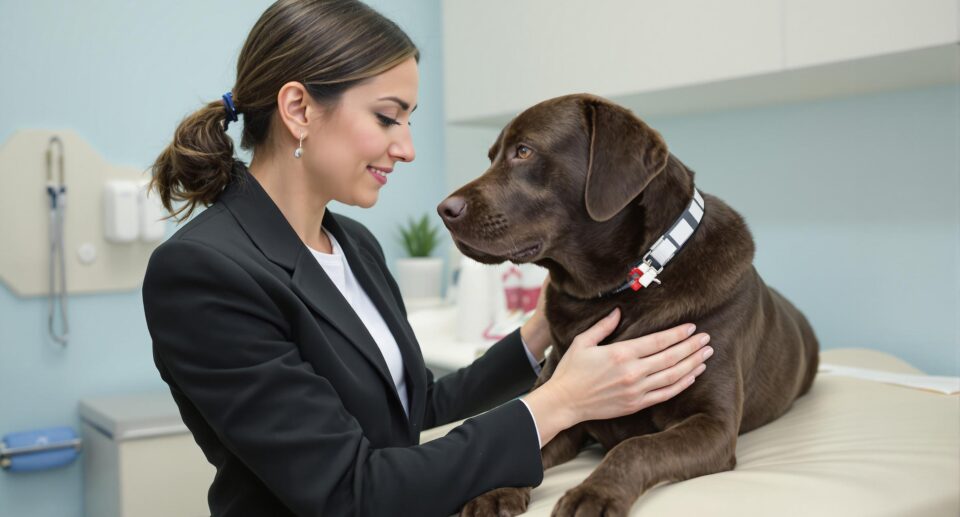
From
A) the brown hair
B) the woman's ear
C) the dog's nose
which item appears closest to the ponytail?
the brown hair

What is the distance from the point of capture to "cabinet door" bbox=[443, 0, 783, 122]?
6.11 ft

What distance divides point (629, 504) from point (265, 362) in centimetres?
50

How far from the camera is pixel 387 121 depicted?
52.4 inches

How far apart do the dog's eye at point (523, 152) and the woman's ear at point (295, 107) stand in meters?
0.33

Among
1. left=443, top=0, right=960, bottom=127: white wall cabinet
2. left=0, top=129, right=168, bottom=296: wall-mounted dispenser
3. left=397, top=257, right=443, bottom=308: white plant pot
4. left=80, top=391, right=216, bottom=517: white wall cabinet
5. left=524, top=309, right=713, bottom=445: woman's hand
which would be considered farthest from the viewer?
left=397, top=257, right=443, bottom=308: white plant pot

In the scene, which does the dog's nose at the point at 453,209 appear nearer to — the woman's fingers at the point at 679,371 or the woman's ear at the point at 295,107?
the woman's ear at the point at 295,107

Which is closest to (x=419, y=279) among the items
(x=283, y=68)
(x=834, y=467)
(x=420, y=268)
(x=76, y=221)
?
(x=420, y=268)

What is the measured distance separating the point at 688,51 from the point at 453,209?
3.11 ft

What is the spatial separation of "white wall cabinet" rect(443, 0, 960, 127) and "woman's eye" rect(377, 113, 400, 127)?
91cm

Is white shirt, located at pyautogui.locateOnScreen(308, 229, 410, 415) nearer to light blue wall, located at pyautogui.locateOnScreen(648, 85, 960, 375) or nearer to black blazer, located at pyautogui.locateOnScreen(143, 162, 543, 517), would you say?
black blazer, located at pyautogui.locateOnScreen(143, 162, 543, 517)

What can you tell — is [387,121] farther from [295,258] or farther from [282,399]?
[282,399]

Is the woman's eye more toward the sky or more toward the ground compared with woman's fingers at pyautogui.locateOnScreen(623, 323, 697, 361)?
more toward the sky

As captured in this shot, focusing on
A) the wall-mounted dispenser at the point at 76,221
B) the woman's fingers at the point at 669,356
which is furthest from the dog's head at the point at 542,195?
the wall-mounted dispenser at the point at 76,221

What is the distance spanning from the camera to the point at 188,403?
121 centimetres
